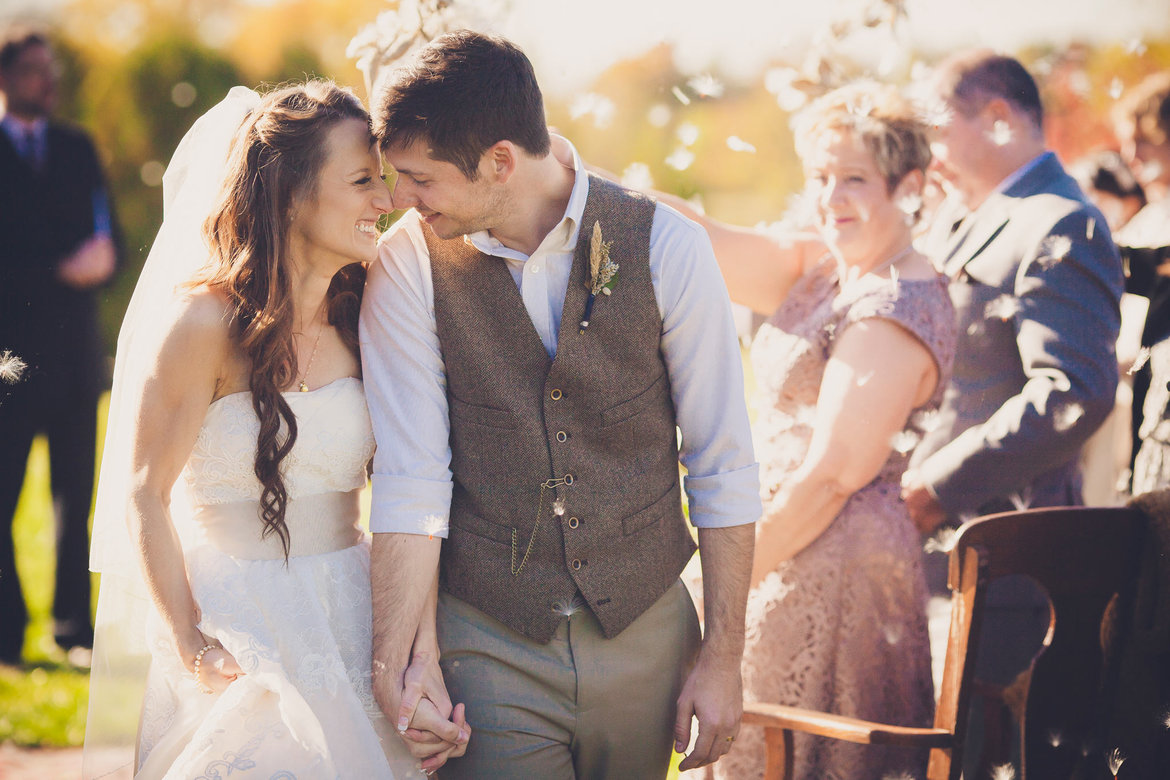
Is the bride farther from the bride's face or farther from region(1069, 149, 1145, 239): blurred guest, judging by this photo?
region(1069, 149, 1145, 239): blurred guest

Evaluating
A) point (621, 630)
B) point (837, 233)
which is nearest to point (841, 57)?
point (837, 233)

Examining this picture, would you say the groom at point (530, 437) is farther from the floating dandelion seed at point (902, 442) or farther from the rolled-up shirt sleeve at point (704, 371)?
the floating dandelion seed at point (902, 442)

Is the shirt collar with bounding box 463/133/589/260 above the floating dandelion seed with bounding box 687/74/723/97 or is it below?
below

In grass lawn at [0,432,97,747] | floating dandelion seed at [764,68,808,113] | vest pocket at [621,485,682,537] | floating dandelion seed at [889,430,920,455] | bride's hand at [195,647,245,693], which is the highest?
floating dandelion seed at [764,68,808,113]

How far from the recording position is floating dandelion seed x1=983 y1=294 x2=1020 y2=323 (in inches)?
103

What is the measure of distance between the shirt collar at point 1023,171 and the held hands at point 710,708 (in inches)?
69.1

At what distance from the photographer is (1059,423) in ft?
8.03

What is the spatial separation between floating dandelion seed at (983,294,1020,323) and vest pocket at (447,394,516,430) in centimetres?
157

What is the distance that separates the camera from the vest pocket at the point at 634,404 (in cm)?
177

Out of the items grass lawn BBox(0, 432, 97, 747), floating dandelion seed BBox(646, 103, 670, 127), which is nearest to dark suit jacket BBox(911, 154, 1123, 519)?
grass lawn BBox(0, 432, 97, 747)

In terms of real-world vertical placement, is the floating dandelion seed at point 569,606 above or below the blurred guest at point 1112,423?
below

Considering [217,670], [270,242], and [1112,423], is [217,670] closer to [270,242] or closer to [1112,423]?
[270,242]

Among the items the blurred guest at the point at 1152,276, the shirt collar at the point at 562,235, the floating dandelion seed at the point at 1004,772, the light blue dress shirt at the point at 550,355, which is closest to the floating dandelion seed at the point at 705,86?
the light blue dress shirt at the point at 550,355

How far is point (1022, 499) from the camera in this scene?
2.66m
